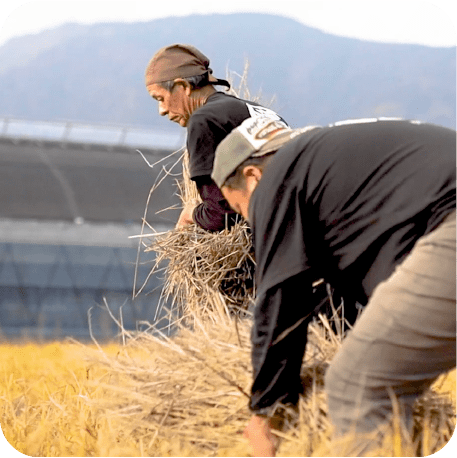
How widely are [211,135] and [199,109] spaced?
12 cm

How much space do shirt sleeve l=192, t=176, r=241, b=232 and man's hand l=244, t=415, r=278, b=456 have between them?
105 centimetres

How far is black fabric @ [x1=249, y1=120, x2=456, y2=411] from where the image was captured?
2.01 m

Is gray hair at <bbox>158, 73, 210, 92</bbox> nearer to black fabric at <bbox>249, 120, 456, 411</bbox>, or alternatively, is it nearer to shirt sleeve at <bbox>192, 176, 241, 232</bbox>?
shirt sleeve at <bbox>192, 176, 241, 232</bbox>

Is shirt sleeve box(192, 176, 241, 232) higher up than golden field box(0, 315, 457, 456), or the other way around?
shirt sleeve box(192, 176, 241, 232)

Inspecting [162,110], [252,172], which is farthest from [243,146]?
[162,110]

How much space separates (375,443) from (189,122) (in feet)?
4.50

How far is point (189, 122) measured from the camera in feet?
9.77

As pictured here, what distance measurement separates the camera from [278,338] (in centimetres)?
205

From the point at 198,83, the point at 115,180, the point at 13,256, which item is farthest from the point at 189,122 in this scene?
the point at 115,180

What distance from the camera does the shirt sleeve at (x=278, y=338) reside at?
80.4 inches

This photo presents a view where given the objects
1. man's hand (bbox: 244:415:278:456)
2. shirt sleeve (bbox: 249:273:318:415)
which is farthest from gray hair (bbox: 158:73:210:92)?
man's hand (bbox: 244:415:278:456)

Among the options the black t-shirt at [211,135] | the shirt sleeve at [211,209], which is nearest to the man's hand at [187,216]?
the shirt sleeve at [211,209]

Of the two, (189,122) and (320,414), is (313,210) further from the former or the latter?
(189,122)

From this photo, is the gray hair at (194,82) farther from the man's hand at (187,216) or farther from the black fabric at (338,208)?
the black fabric at (338,208)
